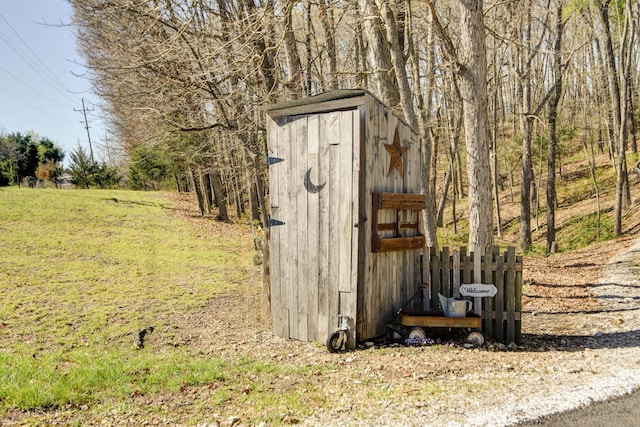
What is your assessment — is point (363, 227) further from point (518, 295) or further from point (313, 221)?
point (518, 295)

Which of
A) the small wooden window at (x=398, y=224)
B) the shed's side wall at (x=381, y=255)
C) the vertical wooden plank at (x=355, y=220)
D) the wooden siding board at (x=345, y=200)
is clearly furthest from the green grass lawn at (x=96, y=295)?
the small wooden window at (x=398, y=224)

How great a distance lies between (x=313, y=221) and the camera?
208 inches

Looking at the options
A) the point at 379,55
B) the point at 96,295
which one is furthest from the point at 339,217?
the point at 96,295

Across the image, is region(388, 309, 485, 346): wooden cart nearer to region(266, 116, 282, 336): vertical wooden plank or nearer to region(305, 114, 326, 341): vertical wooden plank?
region(305, 114, 326, 341): vertical wooden plank

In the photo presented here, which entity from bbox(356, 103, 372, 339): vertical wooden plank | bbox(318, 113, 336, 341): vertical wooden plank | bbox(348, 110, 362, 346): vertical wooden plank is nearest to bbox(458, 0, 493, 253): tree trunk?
bbox(356, 103, 372, 339): vertical wooden plank

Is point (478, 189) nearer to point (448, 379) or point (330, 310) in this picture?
point (330, 310)

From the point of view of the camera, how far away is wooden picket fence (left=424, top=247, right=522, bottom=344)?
5227mm

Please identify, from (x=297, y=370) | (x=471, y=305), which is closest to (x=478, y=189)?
(x=471, y=305)

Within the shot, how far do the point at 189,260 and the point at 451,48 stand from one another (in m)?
9.18

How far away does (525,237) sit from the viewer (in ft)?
51.4

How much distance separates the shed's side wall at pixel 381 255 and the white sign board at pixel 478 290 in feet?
2.07

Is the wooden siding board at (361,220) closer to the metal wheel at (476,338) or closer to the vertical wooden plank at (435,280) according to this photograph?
the vertical wooden plank at (435,280)

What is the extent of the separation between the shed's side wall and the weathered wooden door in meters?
0.15

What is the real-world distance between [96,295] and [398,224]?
6278mm
